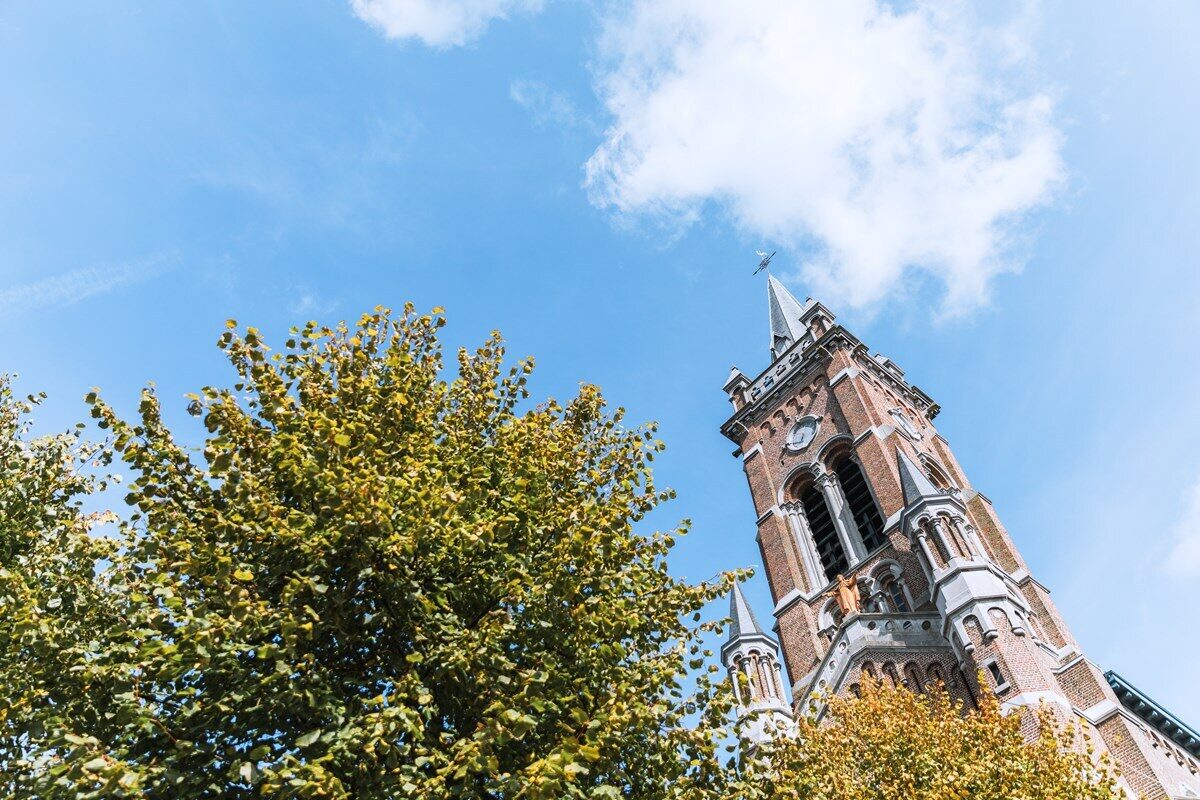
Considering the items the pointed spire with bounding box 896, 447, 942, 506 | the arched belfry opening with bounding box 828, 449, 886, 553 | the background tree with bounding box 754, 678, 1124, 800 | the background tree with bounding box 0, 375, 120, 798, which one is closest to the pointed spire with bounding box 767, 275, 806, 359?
the arched belfry opening with bounding box 828, 449, 886, 553

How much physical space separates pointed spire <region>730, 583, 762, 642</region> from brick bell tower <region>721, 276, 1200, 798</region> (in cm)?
19

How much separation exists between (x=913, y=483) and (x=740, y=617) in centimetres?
757

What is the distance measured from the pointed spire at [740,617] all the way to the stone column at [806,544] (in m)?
2.41

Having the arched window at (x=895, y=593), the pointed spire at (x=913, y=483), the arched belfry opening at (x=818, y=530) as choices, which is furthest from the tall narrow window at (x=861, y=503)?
the pointed spire at (x=913, y=483)

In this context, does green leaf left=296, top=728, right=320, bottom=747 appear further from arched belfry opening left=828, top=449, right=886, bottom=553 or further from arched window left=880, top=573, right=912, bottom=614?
arched belfry opening left=828, top=449, right=886, bottom=553

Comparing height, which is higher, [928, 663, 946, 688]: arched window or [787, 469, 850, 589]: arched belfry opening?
[787, 469, 850, 589]: arched belfry opening

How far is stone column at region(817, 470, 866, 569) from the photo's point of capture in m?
30.8

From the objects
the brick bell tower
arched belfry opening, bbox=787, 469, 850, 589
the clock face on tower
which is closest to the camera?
the brick bell tower

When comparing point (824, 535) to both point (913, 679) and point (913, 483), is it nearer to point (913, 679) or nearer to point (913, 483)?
point (913, 483)

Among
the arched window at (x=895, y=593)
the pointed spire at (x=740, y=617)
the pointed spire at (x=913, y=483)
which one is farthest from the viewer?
the pointed spire at (x=740, y=617)

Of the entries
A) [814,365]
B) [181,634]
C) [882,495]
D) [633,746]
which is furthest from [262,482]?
[814,365]

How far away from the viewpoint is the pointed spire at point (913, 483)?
88.2 feet

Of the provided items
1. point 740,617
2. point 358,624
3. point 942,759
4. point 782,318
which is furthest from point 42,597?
point 782,318

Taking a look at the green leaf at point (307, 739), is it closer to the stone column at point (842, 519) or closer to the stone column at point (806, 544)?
the stone column at point (842, 519)
